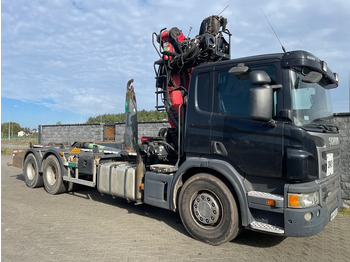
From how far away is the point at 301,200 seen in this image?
349 centimetres

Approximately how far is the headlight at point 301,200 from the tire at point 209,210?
82 cm

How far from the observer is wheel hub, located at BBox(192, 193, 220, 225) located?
425 centimetres

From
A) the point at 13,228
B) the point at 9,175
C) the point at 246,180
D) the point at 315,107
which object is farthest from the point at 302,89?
the point at 9,175

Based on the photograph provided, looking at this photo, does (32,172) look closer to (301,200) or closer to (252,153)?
(252,153)

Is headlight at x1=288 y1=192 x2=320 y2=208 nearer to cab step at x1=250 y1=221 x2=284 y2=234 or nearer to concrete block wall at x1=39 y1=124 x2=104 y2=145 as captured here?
cab step at x1=250 y1=221 x2=284 y2=234

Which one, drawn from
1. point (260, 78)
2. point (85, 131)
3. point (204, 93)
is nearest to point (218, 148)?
point (204, 93)

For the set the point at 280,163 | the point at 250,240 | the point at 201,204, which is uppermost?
the point at 280,163

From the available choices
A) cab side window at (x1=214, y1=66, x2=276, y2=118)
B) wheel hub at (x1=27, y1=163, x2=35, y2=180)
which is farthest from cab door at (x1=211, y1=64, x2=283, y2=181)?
wheel hub at (x1=27, y1=163, x2=35, y2=180)

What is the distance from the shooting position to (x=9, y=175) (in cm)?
1127

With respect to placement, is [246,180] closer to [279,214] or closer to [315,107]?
[279,214]

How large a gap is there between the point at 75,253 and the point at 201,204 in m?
2.00

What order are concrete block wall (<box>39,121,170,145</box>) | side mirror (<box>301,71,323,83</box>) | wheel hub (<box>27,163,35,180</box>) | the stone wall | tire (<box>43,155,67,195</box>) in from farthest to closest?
concrete block wall (<box>39,121,170,145</box>) → wheel hub (<box>27,163,35,180</box>) → tire (<box>43,155,67,195</box>) → the stone wall → side mirror (<box>301,71,323,83</box>)

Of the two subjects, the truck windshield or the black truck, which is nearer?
the black truck

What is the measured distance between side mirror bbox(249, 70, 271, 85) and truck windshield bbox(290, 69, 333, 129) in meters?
0.35
